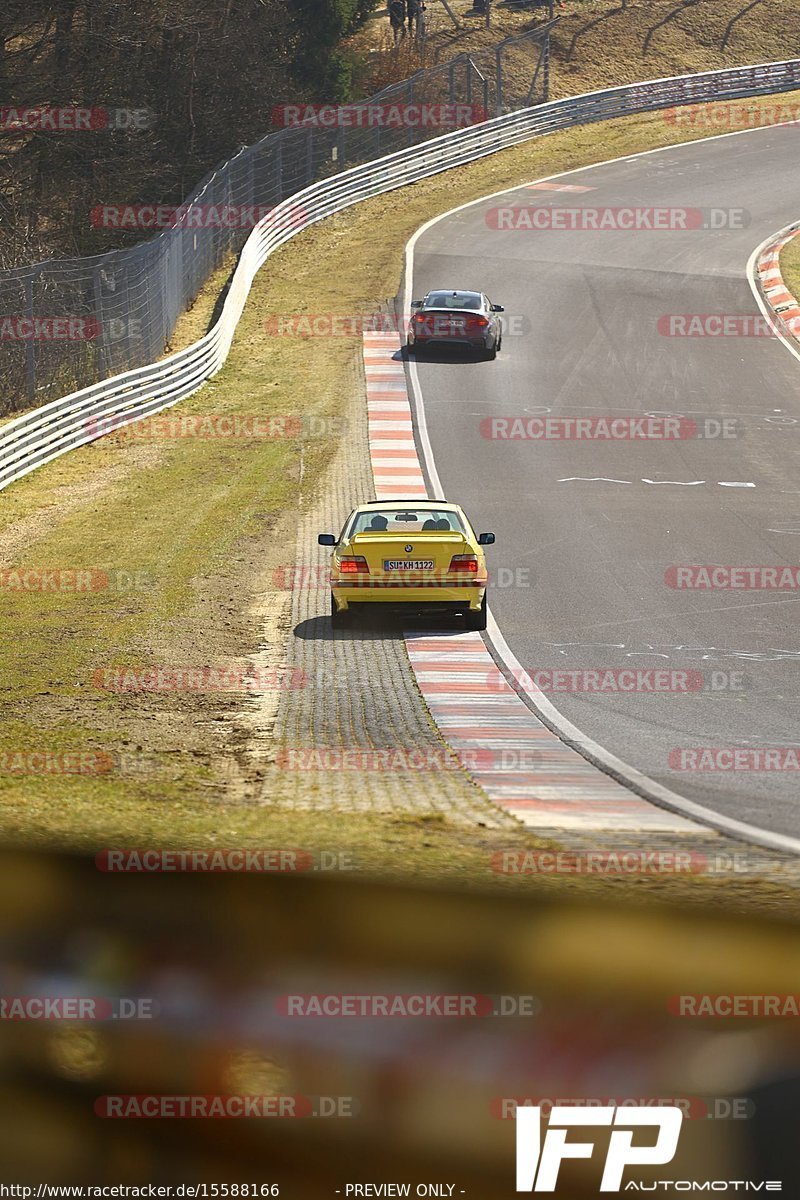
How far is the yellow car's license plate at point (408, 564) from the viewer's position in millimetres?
16438

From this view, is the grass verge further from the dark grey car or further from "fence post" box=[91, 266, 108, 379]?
"fence post" box=[91, 266, 108, 379]

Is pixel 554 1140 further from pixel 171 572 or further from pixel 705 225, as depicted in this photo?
pixel 705 225

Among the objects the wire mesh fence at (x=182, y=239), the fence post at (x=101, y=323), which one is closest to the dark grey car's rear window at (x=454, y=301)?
the wire mesh fence at (x=182, y=239)

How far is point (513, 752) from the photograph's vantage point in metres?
11.6

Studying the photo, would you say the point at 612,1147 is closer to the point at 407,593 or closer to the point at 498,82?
the point at 407,593

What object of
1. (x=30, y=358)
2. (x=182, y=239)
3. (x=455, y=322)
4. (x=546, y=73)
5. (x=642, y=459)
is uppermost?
(x=546, y=73)

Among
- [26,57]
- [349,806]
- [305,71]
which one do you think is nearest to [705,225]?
[305,71]

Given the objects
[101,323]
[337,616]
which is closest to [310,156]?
[101,323]

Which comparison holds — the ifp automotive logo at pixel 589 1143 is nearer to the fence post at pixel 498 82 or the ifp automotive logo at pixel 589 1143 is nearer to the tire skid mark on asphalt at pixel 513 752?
the tire skid mark on asphalt at pixel 513 752

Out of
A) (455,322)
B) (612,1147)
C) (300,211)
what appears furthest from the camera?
(300,211)

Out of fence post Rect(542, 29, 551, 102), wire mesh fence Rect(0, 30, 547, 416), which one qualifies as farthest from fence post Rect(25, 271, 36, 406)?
fence post Rect(542, 29, 551, 102)

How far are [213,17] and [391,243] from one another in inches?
669

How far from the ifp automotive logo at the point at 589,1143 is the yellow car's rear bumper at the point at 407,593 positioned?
1277 cm

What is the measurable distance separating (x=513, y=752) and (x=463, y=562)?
16.5 ft
